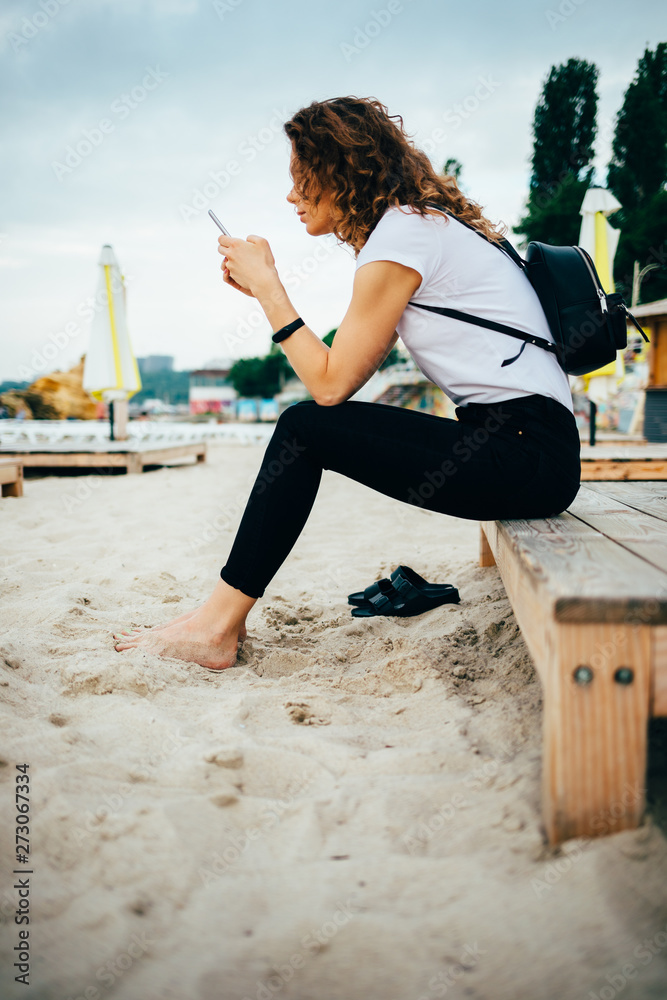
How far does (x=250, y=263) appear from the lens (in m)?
1.69

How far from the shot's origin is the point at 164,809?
1.00m

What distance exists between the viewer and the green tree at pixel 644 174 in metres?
21.0

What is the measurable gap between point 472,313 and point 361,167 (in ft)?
1.72

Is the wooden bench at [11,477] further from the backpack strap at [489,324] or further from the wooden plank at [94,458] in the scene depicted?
the backpack strap at [489,324]

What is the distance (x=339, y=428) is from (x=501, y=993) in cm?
117

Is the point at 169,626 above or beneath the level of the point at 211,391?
beneath

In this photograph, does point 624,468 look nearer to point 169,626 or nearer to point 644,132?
point 169,626

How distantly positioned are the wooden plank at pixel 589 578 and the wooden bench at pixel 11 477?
454 centimetres

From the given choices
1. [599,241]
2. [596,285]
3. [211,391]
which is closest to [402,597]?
[596,285]

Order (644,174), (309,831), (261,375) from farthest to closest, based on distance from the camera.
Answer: (261,375) → (644,174) → (309,831)

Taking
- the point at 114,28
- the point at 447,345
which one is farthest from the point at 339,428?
the point at 114,28

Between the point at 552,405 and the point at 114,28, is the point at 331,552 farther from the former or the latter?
the point at 114,28

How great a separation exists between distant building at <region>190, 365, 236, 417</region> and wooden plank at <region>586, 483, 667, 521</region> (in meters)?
49.6

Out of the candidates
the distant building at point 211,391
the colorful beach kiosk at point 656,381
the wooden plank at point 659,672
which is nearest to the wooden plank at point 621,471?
the wooden plank at point 659,672
